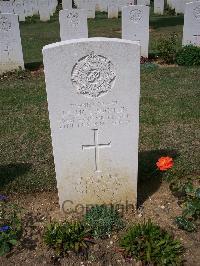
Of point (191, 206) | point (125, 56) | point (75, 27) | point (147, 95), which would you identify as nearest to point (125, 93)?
point (125, 56)

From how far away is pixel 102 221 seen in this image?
425cm

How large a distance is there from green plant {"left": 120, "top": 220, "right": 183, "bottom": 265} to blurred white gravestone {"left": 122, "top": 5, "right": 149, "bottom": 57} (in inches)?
335

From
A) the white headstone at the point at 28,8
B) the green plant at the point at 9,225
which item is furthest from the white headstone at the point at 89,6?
the green plant at the point at 9,225

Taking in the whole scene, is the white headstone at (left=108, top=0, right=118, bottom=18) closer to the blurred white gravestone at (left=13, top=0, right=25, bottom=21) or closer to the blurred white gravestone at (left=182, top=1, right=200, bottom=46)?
the blurred white gravestone at (left=13, top=0, right=25, bottom=21)

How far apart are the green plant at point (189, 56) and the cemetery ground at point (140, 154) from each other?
0.35 m

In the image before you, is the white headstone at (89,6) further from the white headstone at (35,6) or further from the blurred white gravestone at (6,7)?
the blurred white gravestone at (6,7)

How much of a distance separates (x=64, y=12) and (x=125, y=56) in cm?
875

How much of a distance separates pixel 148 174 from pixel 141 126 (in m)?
1.78

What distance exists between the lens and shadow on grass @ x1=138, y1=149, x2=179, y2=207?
4.99 meters

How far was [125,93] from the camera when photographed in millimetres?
3883

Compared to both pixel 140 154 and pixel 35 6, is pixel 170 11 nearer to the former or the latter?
pixel 35 6

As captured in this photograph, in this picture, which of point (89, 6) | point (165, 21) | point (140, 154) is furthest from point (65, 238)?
point (89, 6)

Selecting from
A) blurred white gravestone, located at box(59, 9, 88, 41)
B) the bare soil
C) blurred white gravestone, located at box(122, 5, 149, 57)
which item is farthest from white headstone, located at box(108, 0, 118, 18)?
the bare soil

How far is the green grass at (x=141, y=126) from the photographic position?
17.8ft
